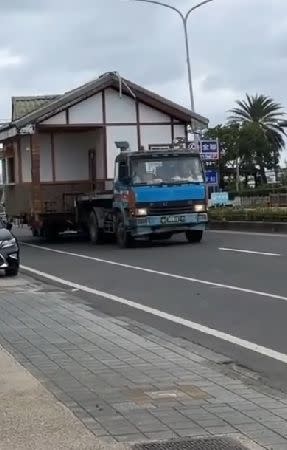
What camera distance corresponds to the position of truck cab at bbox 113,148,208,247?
22.4m

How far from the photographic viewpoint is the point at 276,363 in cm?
788

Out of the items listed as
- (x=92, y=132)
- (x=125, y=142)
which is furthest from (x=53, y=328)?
(x=92, y=132)

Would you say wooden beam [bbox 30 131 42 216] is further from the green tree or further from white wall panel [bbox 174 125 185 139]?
the green tree

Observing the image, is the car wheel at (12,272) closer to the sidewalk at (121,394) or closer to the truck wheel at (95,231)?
the sidewalk at (121,394)

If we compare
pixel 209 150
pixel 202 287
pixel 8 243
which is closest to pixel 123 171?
pixel 8 243

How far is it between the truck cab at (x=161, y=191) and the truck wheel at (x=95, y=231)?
268cm

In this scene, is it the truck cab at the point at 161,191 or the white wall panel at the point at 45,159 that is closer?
the truck cab at the point at 161,191

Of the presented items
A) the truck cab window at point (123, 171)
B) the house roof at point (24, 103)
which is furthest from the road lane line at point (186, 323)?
the house roof at point (24, 103)

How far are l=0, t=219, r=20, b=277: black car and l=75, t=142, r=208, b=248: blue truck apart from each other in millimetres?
5988

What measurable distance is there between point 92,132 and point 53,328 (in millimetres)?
18612

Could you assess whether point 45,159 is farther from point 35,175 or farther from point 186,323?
point 186,323

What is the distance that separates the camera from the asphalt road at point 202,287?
9.06 meters

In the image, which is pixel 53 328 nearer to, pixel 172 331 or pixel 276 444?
pixel 172 331

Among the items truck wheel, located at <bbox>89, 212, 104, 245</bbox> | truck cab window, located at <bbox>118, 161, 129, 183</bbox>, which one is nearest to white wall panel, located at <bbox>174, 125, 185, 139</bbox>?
truck wheel, located at <bbox>89, 212, 104, 245</bbox>
